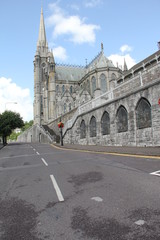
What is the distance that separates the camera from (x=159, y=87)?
12.5 m

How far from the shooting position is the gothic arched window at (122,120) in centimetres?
1626

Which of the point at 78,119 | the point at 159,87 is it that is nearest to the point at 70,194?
the point at 159,87

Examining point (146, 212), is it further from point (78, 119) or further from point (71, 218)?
point (78, 119)

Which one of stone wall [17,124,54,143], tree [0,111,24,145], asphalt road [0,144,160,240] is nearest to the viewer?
asphalt road [0,144,160,240]

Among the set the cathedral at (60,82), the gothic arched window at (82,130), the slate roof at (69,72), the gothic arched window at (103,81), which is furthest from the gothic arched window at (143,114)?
the slate roof at (69,72)

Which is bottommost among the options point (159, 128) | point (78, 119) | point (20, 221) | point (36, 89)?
point (20, 221)

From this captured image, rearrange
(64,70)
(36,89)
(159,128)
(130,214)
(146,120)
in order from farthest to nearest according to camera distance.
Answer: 1. (64,70)
2. (36,89)
3. (146,120)
4. (159,128)
5. (130,214)

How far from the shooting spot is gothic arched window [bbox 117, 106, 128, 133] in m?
16.3

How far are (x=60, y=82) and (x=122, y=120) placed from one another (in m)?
60.5

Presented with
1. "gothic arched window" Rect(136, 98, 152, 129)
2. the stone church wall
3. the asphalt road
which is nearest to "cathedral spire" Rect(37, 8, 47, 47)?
the stone church wall

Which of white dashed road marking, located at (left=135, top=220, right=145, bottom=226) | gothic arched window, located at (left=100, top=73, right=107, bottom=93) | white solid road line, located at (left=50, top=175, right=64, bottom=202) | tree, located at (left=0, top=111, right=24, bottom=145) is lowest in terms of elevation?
white solid road line, located at (left=50, top=175, right=64, bottom=202)

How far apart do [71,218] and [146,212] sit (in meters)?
1.32

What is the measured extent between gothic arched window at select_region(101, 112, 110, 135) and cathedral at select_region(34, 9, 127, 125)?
113 ft

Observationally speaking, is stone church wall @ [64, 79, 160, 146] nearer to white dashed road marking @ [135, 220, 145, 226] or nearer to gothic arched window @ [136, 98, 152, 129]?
gothic arched window @ [136, 98, 152, 129]
